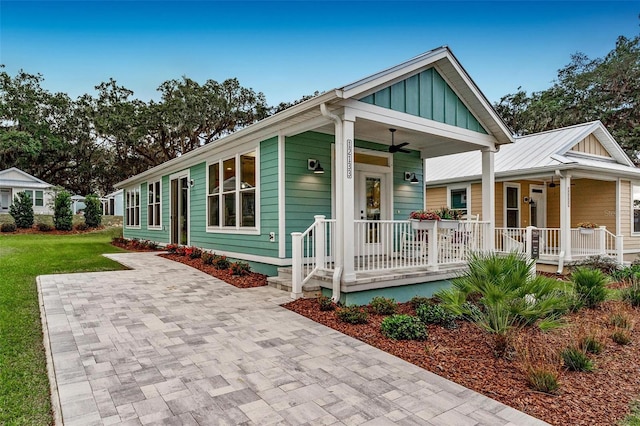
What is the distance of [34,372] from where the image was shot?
11.2 ft

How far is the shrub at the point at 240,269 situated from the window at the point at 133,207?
33.0ft

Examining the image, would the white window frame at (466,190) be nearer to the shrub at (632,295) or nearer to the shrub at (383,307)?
the shrub at (632,295)

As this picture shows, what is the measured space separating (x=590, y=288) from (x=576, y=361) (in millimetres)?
3148

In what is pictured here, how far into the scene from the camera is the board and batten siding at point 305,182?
24.4 feet

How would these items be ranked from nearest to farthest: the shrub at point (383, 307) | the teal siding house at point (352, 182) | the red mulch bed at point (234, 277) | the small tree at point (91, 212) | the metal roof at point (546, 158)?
the shrub at point (383, 307)
the teal siding house at point (352, 182)
the red mulch bed at point (234, 277)
the metal roof at point (546, 158)
the small tree at point (91, 212)

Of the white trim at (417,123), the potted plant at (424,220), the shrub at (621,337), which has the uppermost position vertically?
the white trim at (417,123)

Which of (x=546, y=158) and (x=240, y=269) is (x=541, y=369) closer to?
(x=240, y=269)

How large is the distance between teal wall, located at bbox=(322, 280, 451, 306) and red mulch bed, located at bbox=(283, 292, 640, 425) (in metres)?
0.46

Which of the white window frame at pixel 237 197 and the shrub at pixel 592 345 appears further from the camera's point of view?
the white window frame at pixel 237 197

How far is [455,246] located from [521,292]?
12.1 feet

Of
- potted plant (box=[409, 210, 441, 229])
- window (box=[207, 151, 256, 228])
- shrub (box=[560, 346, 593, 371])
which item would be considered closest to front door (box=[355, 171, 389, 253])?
potted plant (box=[409, 210, 441, 229])

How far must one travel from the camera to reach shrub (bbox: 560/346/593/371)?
3.63 m

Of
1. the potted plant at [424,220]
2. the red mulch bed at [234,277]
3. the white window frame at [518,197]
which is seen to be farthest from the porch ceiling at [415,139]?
the white window frame at [518,197]

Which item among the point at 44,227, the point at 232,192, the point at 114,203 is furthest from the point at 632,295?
the point at 114,203
